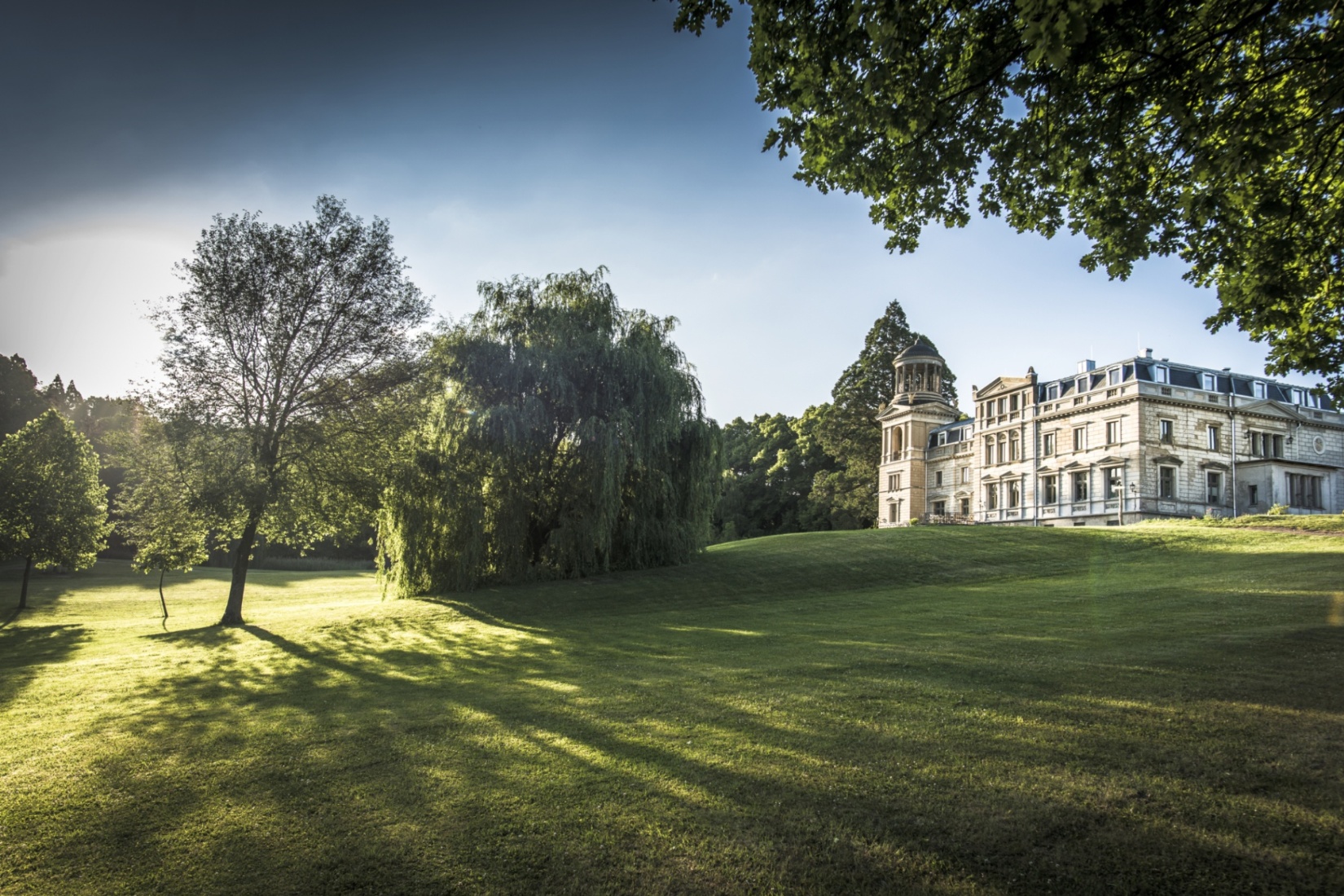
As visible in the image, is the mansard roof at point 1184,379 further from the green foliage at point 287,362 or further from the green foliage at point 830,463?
the green foliage at point 287,362

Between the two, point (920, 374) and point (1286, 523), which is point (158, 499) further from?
point (920, 374)

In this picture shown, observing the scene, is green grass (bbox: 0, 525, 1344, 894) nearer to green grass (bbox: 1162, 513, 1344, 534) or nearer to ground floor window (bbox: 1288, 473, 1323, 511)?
green grass (bbox: 1162, 513, 1344, 534)

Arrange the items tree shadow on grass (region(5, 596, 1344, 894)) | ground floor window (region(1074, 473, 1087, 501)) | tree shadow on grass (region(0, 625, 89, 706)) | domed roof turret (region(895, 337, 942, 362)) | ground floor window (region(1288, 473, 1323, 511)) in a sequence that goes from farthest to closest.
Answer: domed roof turret (region(895, 337, 942, 362)), ground floor window (region(1074, 473, 1087, 501)), ground floor window (region(1288, 473, 1323, 511)), tree shadow on grass (region(0, 625, 89, 706)), tree shadow on grass (region(5, 596, 1344, 894))

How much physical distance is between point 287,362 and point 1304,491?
182 feet

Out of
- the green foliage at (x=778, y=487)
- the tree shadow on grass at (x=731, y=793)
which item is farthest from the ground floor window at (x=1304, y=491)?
the tree shadow on grass at (x=731, y=793)

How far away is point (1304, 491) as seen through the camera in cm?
4325

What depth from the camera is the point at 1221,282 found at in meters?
9.43

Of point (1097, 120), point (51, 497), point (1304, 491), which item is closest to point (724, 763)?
point (1097, 120)

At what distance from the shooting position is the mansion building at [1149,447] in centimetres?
4272

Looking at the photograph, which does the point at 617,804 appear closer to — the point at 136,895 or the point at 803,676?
the point at 136,895

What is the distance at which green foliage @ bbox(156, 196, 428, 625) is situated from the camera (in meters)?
21.4

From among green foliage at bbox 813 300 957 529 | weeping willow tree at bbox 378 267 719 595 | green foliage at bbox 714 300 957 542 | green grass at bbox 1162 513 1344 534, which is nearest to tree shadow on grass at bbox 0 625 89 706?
weeping willow tree at bbox 378 267 719 595

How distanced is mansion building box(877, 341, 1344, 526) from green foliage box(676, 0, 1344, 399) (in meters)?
39.3

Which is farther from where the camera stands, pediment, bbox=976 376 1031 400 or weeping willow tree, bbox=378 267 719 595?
pediment, bbox=976 376 1031 400
